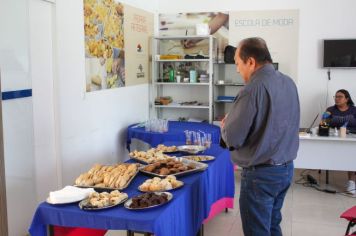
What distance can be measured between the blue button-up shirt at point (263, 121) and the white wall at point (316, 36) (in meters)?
4.11

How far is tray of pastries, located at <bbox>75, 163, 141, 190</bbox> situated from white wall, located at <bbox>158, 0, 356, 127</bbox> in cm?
432

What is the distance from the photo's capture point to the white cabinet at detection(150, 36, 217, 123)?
6.31 m

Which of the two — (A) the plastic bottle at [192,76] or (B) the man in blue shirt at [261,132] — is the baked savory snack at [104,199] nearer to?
(B) the man in blue shirt at [261,132]

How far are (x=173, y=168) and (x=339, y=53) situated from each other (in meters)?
4.21

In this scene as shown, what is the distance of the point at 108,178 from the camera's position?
263 centimetres

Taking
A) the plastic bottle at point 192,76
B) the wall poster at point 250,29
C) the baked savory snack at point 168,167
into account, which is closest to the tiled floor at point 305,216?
the baked savory snack at point 168,167

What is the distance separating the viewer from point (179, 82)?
6.41 meters

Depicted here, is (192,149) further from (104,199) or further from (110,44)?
(110,44)

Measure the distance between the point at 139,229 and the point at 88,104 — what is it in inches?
105

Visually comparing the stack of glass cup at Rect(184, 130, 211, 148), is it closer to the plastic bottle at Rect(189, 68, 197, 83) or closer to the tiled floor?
the tiled floor

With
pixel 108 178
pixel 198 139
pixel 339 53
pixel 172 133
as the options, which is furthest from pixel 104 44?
pixel 339 53

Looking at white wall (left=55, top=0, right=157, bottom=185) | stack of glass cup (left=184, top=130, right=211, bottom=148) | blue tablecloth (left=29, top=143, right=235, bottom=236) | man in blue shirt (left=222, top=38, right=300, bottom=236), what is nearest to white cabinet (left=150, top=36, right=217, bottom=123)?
white wall (left=55, top=0, right=157, bottom=185)

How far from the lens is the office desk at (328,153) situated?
194 inches

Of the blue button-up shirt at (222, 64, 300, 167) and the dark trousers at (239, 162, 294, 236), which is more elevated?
the blue button-up shirt at (222, 64, 300, 167)
